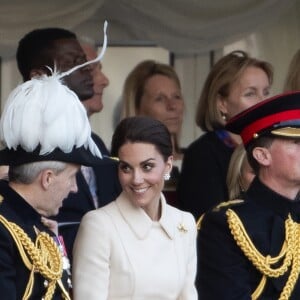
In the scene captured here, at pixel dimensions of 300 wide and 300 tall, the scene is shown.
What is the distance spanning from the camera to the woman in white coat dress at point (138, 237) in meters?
5.34

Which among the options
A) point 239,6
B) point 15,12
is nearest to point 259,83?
point 239,6

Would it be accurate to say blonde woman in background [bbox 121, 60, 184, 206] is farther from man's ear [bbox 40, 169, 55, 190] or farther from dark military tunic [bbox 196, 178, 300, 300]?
man's ear [bbox 40, 169, 55, 190]

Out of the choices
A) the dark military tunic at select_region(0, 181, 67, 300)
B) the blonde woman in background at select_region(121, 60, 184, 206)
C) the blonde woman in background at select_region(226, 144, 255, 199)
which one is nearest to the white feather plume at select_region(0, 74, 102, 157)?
the dark military tunic at select_region(0, 181, 67, 300)

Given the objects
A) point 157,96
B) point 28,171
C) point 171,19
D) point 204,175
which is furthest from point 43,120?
point 171,19

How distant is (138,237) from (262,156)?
556mm

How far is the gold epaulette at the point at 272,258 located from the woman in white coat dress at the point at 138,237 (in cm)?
25

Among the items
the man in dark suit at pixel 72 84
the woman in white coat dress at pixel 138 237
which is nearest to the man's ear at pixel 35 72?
the man in dark suit at pixel 72 84

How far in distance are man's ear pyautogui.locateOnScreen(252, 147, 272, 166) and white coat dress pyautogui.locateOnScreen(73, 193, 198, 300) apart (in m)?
0.39

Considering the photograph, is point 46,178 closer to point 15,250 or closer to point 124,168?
point 15,250

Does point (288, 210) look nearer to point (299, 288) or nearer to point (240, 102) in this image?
point (299, 288)

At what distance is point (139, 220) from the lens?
5.49m

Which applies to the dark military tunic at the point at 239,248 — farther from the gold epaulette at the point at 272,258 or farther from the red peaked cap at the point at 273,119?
the red peaked cap at the point at 273,119

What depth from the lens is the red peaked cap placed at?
548cm

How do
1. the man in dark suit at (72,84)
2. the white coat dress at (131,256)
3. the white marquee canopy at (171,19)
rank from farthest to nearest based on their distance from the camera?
the white marquee canopy at (171,19)
the man in dark suit at (72,84)
the white coat dress at (131,256)
